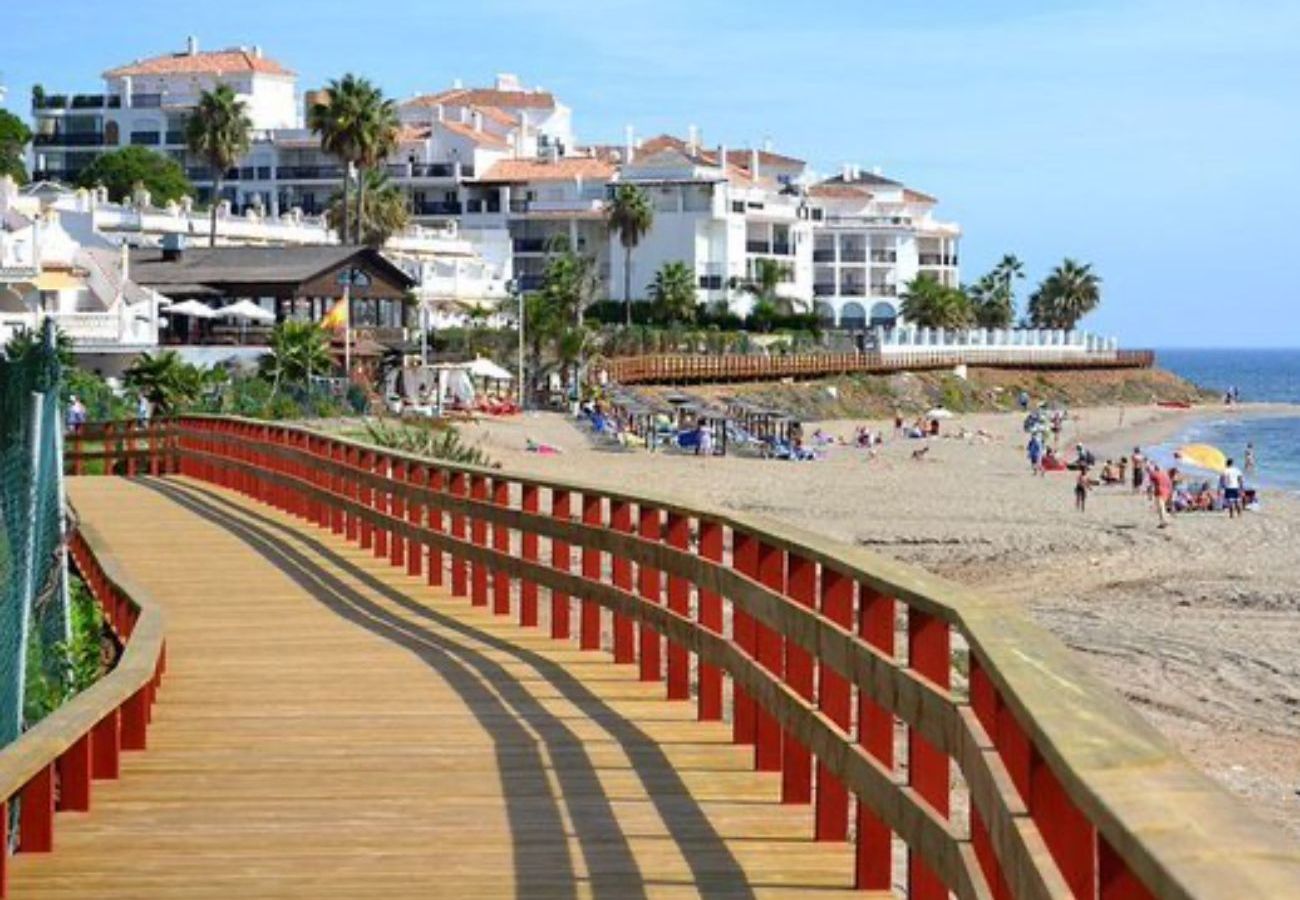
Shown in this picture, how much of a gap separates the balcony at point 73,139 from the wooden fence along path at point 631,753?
15195cm

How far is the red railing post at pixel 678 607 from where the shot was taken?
43.0 feet

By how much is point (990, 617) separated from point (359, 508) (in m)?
17.8

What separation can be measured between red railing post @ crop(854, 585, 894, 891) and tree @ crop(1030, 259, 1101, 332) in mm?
171319

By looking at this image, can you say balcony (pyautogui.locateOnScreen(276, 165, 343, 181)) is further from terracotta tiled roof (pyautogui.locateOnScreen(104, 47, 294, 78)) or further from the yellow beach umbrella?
the yellow beach umbrella

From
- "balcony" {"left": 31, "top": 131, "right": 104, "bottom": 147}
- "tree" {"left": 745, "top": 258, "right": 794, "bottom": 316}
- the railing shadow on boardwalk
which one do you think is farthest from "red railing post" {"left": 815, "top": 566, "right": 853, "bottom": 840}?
"balcony" {"left": 31, "top": 131, "right": 104, "bottom": 147}

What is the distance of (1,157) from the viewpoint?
115 m

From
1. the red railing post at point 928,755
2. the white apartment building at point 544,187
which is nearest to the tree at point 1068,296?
the white apartment building at point 544,187

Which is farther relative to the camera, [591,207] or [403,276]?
[591,207]

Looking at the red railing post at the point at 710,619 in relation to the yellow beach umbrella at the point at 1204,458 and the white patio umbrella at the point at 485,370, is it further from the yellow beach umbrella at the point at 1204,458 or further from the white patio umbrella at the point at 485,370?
the white patio umbrella at the point at 485,370

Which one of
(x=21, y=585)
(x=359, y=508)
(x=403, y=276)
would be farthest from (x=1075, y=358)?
(x=21, y=585)

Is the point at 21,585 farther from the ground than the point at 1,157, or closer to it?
closer to it

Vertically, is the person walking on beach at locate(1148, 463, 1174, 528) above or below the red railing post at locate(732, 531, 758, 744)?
below

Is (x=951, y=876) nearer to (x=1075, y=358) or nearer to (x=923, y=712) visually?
(x=923, y=712)

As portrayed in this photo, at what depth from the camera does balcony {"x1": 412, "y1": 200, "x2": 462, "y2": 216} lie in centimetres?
15088
